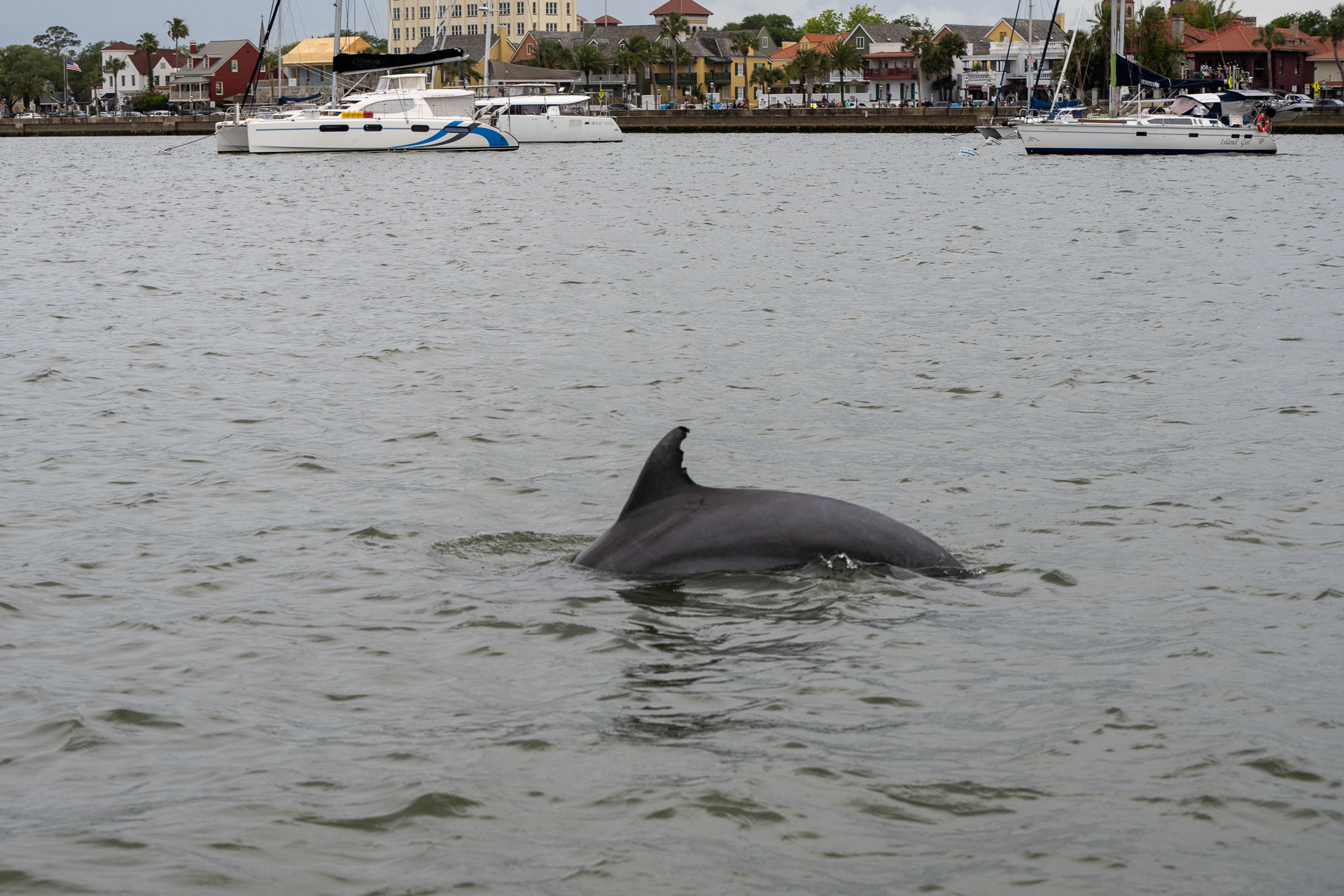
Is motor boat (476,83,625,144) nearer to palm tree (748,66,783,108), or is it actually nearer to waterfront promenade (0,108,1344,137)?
waterfront promenade (0,108,1344,137)

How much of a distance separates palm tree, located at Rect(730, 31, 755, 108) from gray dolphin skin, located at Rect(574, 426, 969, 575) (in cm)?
17785

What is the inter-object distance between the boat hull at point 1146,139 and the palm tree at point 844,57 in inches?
3290

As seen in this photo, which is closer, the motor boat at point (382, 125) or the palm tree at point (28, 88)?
the motor boat at point (382, 125)

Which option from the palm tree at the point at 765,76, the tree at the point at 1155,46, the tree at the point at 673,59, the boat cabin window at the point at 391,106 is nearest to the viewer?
the boat cabin window at the point at 391,106

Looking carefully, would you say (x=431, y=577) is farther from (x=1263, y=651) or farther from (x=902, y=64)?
(x=902, y=64)

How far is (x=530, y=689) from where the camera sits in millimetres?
7566

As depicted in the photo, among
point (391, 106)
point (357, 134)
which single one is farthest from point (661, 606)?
point (391, 106)

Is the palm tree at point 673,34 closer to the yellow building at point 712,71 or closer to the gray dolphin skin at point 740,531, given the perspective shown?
the yellow building at point 712,71

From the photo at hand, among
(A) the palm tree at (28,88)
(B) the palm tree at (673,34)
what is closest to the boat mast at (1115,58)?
(B) the palm tree at (673,34)

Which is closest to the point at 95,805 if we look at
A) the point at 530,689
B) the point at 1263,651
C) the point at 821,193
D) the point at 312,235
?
the point at 530,689

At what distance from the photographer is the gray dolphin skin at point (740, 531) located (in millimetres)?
8766

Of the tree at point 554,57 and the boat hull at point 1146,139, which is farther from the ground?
the tree at point 554,57

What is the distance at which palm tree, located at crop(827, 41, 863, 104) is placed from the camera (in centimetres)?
15912

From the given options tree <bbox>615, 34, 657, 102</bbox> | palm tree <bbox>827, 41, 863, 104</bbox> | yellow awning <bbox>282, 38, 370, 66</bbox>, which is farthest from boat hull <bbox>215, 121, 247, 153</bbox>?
palm tree <bbox>827, 41, 863, 104</bbox>
